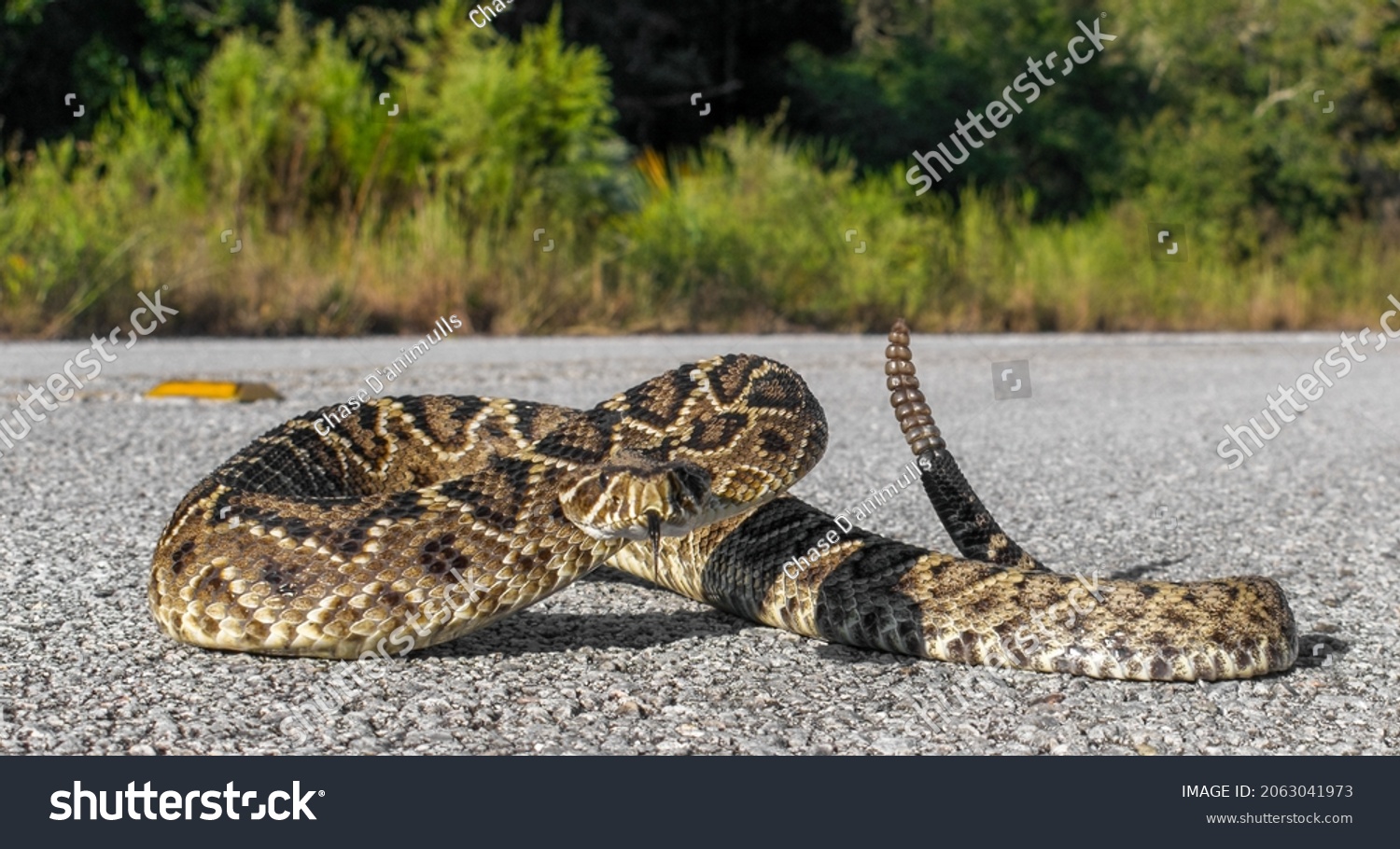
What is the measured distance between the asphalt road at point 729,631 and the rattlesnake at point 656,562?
0.10 meters

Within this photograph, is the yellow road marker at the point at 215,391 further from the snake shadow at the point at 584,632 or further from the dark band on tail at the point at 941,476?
the dark band on tail at the point at 941,476

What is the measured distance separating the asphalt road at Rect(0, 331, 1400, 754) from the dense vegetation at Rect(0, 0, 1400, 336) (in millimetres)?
4601

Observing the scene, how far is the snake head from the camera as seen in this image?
3.86 meters

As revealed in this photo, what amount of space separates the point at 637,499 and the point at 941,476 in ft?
5.14

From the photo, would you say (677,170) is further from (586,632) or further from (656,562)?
(656,562)

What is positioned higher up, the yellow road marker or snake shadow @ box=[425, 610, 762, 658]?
the yellow road marker

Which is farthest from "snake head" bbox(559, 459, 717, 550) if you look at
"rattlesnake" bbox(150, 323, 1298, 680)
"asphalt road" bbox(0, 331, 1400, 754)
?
"asphalt road" bbox(0, 331, 1400, 754)

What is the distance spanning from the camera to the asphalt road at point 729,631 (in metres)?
3.73

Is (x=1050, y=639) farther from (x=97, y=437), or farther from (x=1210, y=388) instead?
(x=1210, y=388)

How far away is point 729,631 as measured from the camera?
190 inches

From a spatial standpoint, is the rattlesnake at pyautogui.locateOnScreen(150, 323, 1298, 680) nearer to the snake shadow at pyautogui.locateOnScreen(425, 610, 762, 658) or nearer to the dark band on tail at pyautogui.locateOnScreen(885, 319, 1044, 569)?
the dark band on tail at pyautogui.locateOnScreen(885, 319, 1044, 569)

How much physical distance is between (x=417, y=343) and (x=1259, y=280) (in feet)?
53.1

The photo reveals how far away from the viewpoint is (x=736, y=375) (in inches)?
197

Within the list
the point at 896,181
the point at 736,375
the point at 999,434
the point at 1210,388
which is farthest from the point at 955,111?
the point at 736,375
